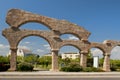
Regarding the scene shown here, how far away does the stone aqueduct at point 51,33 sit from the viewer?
32.0 m

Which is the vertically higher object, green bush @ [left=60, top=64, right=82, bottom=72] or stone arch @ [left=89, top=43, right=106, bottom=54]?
stone arch @ [left=89, top=43, right=106, bottom=54]

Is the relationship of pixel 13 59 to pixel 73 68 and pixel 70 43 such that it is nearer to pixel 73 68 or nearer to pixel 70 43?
pixel 73 68

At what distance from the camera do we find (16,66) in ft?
106

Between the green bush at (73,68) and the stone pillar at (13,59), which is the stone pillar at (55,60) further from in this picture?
the stone pillar at (13,59)

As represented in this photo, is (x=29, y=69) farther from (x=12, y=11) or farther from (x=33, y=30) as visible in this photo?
(x=12, y=11)

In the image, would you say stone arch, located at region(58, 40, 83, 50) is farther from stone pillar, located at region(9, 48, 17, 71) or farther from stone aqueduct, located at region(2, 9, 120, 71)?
stone pillar, located at region(9, 48, 17, 71)

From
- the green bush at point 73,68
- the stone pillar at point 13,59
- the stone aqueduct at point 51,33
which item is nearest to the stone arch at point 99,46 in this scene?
the stone aqueduct at point 51,33

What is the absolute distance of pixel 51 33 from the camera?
33.8 m

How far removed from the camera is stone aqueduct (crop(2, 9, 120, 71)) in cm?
3195

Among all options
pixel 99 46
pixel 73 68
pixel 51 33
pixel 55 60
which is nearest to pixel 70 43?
pixel 51 33

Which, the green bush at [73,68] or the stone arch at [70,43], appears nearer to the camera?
→ the green bush at [73,68]

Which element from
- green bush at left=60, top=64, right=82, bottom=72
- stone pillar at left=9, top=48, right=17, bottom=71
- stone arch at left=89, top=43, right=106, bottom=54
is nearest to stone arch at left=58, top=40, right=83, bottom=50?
stone arch at left=89, top=43, right=106, bottom=54

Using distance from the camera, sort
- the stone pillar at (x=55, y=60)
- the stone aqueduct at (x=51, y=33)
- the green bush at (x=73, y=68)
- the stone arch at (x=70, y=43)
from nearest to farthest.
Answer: the green bush at (x=73, y=68) < the stone aqueduct at (x=51, y=33) < the stone pillar at (x=55, y=60) < the stone arch at (x=70, y=43)

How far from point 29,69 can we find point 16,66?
2.22 metres
